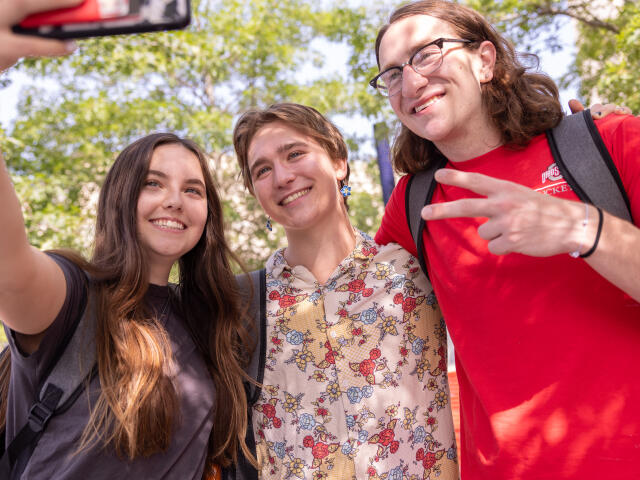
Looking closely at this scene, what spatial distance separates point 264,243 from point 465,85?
7996 mm

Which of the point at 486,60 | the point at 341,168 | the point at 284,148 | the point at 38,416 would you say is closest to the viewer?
the point at 38,416

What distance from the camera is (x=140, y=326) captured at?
2.08 metres

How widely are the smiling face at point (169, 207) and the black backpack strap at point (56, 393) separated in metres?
0.49

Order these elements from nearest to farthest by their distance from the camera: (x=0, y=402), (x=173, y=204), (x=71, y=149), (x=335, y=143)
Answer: (x=0, y=402)
(x=173, y=204)
(x=335, y=143)
(x=71, y=149)

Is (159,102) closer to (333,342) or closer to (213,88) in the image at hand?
(213,88)

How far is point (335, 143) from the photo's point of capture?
2775 mm

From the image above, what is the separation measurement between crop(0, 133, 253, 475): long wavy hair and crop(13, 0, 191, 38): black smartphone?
4.08 feet

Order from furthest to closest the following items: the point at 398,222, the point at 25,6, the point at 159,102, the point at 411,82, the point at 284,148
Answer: the point at 159,102 → the point at 284,148 → the point at 398,222 → the point at 411,82 → the point at 25,6

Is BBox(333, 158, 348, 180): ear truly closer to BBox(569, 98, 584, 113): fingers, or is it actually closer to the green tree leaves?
BBox(569, 98, 584, 113): fingers

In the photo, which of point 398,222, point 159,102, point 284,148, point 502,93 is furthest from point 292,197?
point 159,102

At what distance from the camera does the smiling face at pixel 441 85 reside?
2.02 meters

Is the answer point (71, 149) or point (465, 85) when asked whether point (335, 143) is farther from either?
point (71, 149)

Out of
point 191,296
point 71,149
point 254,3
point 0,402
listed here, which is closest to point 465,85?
point 191,296

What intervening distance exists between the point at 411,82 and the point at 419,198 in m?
0.46
